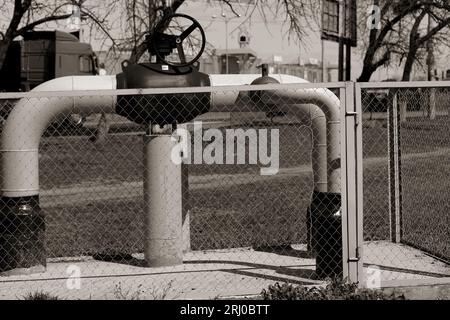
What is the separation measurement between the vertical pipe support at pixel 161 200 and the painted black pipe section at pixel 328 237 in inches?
52.3

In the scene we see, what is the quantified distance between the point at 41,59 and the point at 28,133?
21265mm

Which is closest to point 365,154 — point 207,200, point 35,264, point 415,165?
point 415,165

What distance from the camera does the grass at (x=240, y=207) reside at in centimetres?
885

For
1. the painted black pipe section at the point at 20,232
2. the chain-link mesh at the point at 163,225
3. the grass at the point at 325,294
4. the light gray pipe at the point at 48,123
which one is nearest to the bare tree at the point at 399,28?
the chain-link mesh at the point at 163,225

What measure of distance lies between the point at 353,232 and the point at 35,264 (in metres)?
2.92

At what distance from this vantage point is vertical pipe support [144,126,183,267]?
708cm

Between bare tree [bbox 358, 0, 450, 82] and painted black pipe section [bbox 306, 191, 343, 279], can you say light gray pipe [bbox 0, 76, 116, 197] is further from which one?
bare tree [bbox 358, 0, 450, 82]

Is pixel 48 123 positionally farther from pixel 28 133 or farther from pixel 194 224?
pixel 194 224

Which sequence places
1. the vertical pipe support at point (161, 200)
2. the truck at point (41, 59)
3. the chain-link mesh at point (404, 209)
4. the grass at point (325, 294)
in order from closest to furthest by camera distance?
the grass at point (325, 294) < the vertical pipe support at point (161, 200) < the chain-link mesh at point (404, 209) < the truck at point (41, 59)

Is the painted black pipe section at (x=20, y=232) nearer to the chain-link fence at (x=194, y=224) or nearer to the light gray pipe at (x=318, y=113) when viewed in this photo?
the chain-link fence at (x=194, y=224)

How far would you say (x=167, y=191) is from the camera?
7.08m

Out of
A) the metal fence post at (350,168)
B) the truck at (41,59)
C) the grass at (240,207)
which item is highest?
the truck at (41,59)

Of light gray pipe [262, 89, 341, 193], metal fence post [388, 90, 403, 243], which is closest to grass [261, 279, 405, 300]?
light gray pipe [262, 89, 341, 193]

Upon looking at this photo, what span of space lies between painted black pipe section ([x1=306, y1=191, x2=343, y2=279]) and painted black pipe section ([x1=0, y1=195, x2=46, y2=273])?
2.53 m
